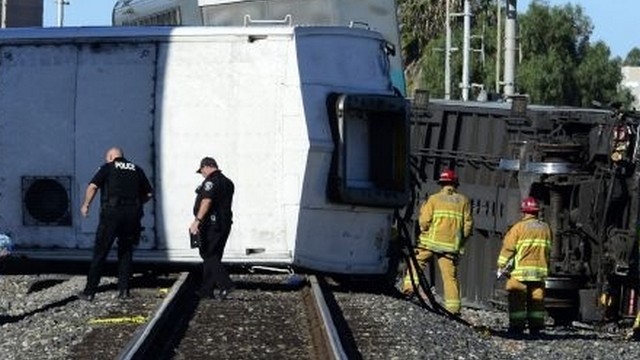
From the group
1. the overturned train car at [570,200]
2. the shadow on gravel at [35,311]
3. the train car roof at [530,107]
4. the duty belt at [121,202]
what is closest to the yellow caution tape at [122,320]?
the shadow on gravel at [35,311]

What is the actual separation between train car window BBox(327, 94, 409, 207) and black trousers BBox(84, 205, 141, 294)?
223 cm

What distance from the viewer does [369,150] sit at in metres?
18.8

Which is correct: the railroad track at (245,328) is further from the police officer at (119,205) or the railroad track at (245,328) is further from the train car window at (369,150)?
the train car window at (369,150)

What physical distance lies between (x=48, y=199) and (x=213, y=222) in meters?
2.40

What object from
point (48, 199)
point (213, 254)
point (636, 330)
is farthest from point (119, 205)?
point (636, 330)

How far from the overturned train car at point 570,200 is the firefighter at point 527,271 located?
3767 millimetres

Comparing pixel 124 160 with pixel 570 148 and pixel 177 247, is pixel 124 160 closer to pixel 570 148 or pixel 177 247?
pixel 177 247

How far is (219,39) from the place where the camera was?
60.4 ft

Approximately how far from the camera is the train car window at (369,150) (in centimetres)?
1841

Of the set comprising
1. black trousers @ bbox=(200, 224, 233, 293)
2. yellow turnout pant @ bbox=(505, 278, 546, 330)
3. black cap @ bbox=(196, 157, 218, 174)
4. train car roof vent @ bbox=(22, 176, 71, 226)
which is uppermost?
black cap @ bbox=(196, 157, 218, 174)

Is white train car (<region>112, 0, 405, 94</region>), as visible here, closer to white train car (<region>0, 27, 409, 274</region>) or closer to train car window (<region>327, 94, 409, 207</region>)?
train car window (<region>327, 94, 409, 207</region>)

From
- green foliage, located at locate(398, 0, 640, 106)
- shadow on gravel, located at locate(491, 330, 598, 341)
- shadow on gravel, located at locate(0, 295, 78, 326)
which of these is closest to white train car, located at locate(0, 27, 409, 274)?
shadow on gravel, located at locate(0, 295, 78, 326)

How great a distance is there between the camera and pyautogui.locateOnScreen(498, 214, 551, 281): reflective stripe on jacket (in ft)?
59.2

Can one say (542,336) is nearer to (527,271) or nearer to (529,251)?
(527,271)
